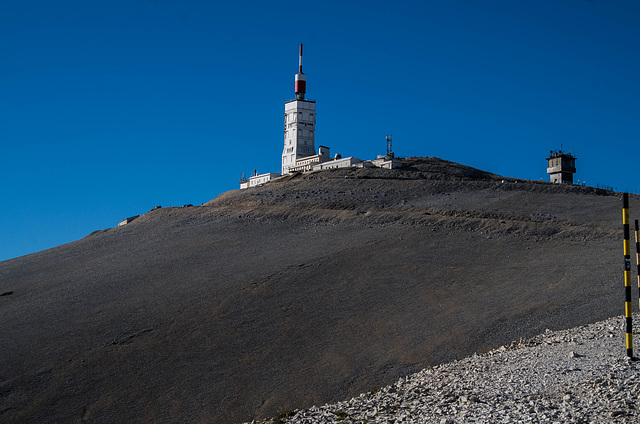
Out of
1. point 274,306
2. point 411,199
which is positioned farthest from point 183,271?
point 411,199

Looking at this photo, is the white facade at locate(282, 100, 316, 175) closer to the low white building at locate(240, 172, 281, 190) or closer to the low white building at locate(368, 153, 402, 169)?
the low white building at locate(240, 172, 281, 190)

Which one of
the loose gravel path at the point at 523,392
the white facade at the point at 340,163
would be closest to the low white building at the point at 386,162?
the white facade at the point at 340,163

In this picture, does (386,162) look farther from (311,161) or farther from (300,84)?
(300,84)

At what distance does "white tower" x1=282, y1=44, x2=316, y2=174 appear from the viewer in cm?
6752

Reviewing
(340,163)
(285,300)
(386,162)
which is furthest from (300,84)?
(285,300)

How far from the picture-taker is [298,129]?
2670 inches

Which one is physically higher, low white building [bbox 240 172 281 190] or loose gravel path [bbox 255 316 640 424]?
low white building [bbox 240 172 281 190]

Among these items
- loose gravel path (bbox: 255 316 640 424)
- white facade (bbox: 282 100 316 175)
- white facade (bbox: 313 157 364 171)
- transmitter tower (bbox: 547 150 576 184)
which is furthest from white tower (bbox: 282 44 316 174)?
loose gravel path (bbox: 255 316 640 424)

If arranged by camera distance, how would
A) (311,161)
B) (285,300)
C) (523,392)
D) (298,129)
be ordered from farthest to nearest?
(298,129) → (311,161) → (285,300) → (523,392)

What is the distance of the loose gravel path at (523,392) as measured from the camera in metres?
8.22

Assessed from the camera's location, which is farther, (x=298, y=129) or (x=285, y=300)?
(x=298, y=129)

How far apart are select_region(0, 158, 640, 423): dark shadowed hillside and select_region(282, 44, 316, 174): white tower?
2541 centimetres

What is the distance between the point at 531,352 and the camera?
41.1 feet

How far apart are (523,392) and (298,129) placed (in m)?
59.9
